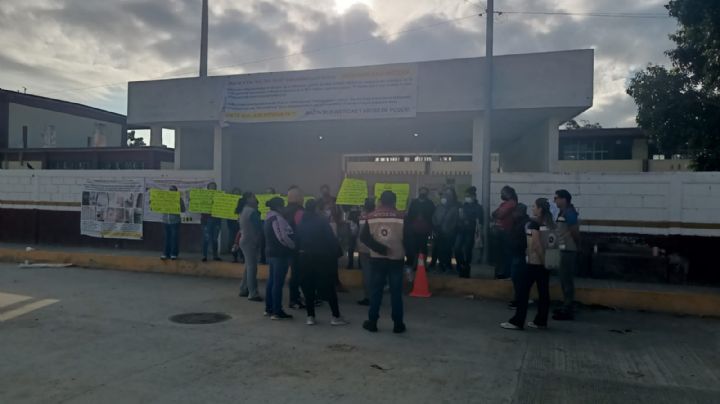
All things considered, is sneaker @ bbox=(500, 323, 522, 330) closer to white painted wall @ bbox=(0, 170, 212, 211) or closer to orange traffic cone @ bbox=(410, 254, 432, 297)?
orange traffic cone @ bbox=(410, 254, 432, 297)

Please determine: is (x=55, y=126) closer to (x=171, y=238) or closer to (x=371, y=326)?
(x=171, y=238)

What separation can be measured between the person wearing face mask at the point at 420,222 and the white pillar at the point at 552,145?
272 cm

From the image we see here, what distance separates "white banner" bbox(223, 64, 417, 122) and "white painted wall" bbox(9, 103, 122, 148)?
68.1 feet

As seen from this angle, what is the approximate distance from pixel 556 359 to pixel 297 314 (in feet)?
12.3

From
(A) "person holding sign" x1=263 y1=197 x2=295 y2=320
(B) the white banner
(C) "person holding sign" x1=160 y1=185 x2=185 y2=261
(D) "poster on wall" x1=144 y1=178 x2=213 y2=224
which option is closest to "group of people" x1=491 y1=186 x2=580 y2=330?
(A) "person holding sign" x1=263 y1=197 x2=295 y2=320

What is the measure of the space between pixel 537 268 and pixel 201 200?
7.72 m

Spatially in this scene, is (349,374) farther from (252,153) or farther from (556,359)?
(252,153)

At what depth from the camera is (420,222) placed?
10305mm

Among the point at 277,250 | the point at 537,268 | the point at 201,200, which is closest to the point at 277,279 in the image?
the point at 277,250

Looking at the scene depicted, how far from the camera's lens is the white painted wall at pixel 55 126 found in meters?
28.4

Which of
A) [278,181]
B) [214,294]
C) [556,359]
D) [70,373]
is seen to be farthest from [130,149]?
[556,359]

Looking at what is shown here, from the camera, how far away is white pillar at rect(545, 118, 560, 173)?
11.6 metres

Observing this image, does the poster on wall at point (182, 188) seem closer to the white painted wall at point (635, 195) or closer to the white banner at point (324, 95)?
the white banner at point (324, 95)

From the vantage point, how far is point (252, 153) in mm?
16250
